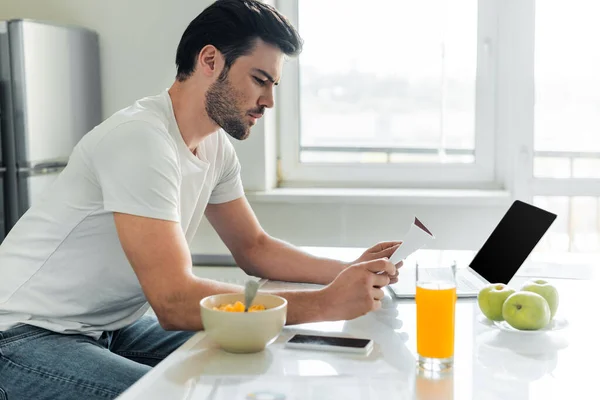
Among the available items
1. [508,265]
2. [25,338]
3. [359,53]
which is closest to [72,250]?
[25,338]

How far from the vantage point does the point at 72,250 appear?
1.55 m

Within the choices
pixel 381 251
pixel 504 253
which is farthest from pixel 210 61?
pixel 504 253

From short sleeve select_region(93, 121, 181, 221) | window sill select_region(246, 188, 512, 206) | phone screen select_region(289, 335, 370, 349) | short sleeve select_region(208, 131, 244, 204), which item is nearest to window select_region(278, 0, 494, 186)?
window sill select_region(246, 188, 512, 206)

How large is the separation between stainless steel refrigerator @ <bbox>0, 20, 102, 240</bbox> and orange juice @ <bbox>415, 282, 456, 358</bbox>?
203cm

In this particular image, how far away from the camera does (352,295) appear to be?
1346mm

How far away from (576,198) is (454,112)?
613 mm

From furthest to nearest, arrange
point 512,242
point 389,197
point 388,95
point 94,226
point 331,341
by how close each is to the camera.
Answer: point 388,95, point 389,197, point 512,242, point 94,226, point 331,341

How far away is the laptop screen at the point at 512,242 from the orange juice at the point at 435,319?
546 millimetres

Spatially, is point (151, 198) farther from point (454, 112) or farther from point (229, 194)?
point (454, 112)

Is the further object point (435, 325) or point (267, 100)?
point (267, 100)

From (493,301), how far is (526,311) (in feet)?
0.28

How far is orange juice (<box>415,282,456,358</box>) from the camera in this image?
1.12 m

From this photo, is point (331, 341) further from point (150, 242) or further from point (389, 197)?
point (389, 197)

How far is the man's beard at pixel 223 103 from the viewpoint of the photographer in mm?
1716
